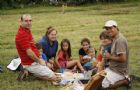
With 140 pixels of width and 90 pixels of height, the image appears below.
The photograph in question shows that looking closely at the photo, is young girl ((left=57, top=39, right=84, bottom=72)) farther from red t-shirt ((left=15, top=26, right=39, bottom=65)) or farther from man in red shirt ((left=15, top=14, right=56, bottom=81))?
red t-shirt ((left=15, top=26, right=39, bottom=65))

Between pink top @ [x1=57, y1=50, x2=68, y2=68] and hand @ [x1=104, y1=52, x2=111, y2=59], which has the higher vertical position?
hand @ [x1=104, y1=52, x2=111, y2=59]

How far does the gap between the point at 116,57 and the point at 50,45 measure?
2.29 meters

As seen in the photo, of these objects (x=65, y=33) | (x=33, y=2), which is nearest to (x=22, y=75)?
(x=65, y=33)

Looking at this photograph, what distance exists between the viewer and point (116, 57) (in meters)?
7.89

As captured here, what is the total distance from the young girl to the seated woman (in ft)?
0.52

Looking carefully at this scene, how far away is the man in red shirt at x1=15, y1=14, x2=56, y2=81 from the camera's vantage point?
8.78 m

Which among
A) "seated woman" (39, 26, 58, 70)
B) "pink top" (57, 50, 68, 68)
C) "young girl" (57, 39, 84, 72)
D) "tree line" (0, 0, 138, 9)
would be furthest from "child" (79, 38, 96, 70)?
"tree line" (0, 0, 138, 9)

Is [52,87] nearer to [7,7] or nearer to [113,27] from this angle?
[113,27]

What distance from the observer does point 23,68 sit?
9.00m

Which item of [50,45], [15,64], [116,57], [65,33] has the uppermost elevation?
[116,57]

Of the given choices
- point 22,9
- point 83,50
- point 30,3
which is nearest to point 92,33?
point 83,50

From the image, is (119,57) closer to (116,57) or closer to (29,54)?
(116,57)

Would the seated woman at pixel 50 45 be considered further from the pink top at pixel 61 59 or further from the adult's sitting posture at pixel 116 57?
the adult's sitting posture at pixel 116 57

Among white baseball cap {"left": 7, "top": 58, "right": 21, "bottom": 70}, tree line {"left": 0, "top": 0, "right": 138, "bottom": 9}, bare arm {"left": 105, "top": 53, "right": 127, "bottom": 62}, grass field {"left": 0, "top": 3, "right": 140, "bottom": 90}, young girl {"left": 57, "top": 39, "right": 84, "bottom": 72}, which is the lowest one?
tree line {"left": 0, "top": 0, "right": 138, "bottom": 9}
